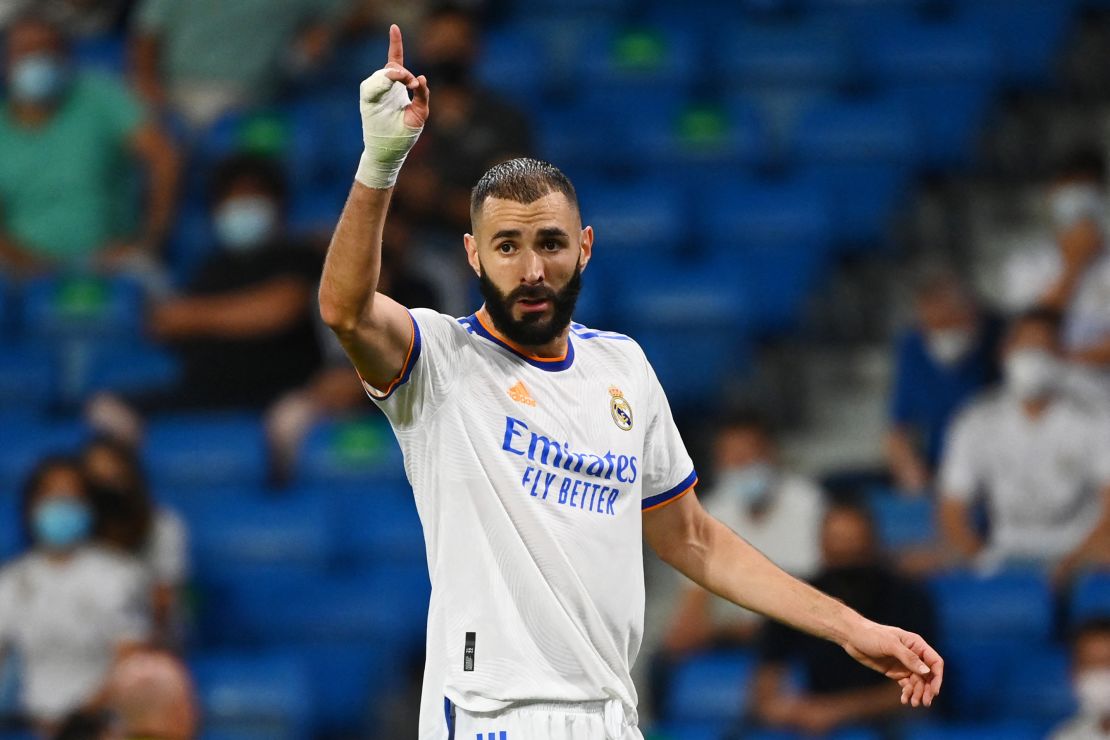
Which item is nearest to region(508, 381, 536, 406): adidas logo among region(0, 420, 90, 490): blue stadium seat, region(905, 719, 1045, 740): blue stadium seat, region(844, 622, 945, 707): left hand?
region(844, 622, 945, 707): left hand

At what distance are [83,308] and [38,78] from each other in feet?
3.90

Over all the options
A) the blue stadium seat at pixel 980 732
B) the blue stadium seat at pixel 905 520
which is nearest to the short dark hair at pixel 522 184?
the blue stadium seat at pixel 980 732

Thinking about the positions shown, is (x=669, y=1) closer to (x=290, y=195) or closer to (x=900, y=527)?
(x=290, y=195)

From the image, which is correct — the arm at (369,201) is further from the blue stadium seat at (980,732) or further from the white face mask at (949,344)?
the white face mask at (949,344)

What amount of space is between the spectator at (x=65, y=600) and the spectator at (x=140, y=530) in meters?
0.05

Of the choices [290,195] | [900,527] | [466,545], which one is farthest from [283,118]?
[466,545]

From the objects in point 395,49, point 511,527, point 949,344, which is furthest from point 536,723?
point 949,344

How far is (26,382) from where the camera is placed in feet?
28.9

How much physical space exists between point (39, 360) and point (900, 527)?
405 cm

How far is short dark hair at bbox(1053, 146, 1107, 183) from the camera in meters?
8.22

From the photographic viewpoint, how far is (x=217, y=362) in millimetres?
8508

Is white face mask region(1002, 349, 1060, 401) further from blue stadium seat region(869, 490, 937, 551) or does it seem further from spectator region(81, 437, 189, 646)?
spectator region(81, 437, 189, 646)

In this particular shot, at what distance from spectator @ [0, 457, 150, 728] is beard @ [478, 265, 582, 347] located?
407 centimetres

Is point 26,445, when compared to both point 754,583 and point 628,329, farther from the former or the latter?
point 754,583
